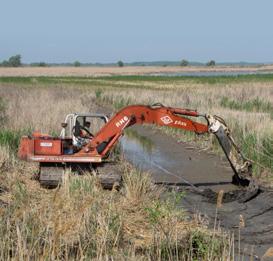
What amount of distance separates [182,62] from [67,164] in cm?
17204

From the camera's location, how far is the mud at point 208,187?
848 cm

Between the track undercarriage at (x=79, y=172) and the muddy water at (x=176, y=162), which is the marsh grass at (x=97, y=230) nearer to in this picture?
the track undercarriage at (x=79, y=172)

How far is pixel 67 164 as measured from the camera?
1147 centimetres

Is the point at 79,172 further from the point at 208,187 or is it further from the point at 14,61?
the point at 14,61

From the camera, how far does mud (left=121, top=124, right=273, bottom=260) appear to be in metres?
8.48

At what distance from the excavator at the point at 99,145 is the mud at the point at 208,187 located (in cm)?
68

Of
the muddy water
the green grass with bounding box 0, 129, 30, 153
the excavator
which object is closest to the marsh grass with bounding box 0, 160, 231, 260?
the excavator

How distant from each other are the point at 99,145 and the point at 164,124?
1300 mm

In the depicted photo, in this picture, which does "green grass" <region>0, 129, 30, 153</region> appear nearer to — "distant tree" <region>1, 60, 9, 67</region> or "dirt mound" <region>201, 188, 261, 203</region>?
"dirt mound" <region>201, 188, 261, 203</region>

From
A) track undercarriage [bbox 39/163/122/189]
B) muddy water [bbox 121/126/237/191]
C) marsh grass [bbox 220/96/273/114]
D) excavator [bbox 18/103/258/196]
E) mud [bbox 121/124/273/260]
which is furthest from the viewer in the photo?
marsh grass [bbox 220/96/273/114]

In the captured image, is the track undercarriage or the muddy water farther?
the muddy water

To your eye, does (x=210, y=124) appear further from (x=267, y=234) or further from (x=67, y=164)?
(x=267, y=234)

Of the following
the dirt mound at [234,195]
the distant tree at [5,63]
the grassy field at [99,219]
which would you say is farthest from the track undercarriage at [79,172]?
the distant tree at [5,63]

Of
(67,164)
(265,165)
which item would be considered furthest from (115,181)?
(265,165)
